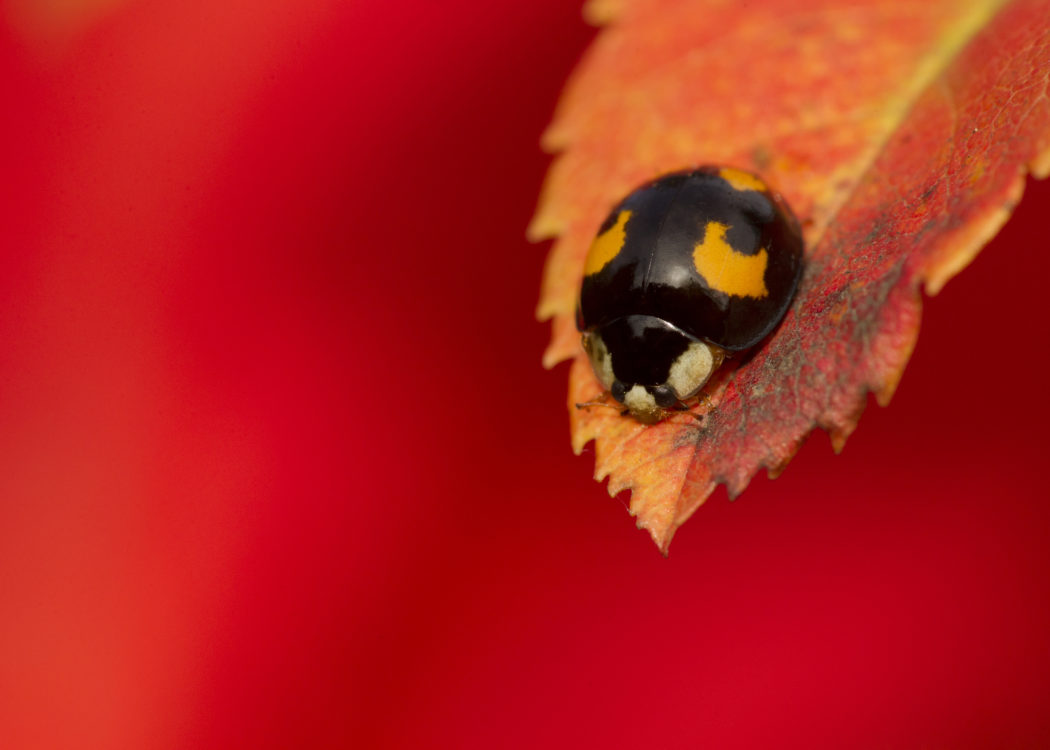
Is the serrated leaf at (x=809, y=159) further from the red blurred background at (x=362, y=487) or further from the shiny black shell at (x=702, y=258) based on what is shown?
the red blurred background at (x=362, y=487)

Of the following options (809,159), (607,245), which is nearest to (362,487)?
(607,245)

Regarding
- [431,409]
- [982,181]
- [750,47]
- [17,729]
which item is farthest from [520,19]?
[17,729]

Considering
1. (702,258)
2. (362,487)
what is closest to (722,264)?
(702,258)

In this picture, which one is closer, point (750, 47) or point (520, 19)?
point (750, 47)

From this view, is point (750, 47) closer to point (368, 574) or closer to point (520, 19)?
point (520, 19)

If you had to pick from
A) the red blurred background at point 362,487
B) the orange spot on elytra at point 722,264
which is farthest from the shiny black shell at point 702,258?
the red blurred background at point 362,487

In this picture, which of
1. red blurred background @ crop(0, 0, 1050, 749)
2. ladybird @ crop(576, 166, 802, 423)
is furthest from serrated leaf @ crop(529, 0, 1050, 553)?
red blurred background @ crop(0, 0, 1050, 749)

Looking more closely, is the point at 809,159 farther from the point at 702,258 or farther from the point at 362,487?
the point at 362,487

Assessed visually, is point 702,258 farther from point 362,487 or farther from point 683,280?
point 362,487
